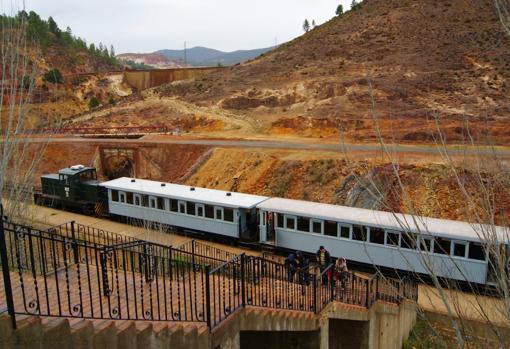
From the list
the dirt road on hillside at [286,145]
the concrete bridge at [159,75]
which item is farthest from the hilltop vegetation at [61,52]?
the dirt road on hillside at [286,145]

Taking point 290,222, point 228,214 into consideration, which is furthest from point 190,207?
point 290,222

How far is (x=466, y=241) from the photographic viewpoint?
608 inches

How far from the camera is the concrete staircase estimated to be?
5.20 meters

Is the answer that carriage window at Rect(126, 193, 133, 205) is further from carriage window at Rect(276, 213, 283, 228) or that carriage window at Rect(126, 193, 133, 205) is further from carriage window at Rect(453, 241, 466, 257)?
carriage window at Rect(453, 241, 466, 257)

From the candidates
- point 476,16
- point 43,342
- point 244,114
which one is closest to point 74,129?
point 244,114

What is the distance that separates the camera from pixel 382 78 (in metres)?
50.2

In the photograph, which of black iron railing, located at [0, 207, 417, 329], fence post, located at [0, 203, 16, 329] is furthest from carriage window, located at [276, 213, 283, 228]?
fence post, located at [0, 203, 16, 329]

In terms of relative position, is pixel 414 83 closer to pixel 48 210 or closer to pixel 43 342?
pixel 48 210

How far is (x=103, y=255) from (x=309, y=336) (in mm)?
6379

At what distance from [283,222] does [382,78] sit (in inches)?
1441

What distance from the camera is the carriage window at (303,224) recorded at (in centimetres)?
1889

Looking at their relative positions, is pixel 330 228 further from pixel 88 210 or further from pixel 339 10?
pixel 339 10

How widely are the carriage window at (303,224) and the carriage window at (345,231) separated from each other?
1.61 m

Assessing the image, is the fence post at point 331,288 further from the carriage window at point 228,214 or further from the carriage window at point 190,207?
the carriage window at point 190,207
